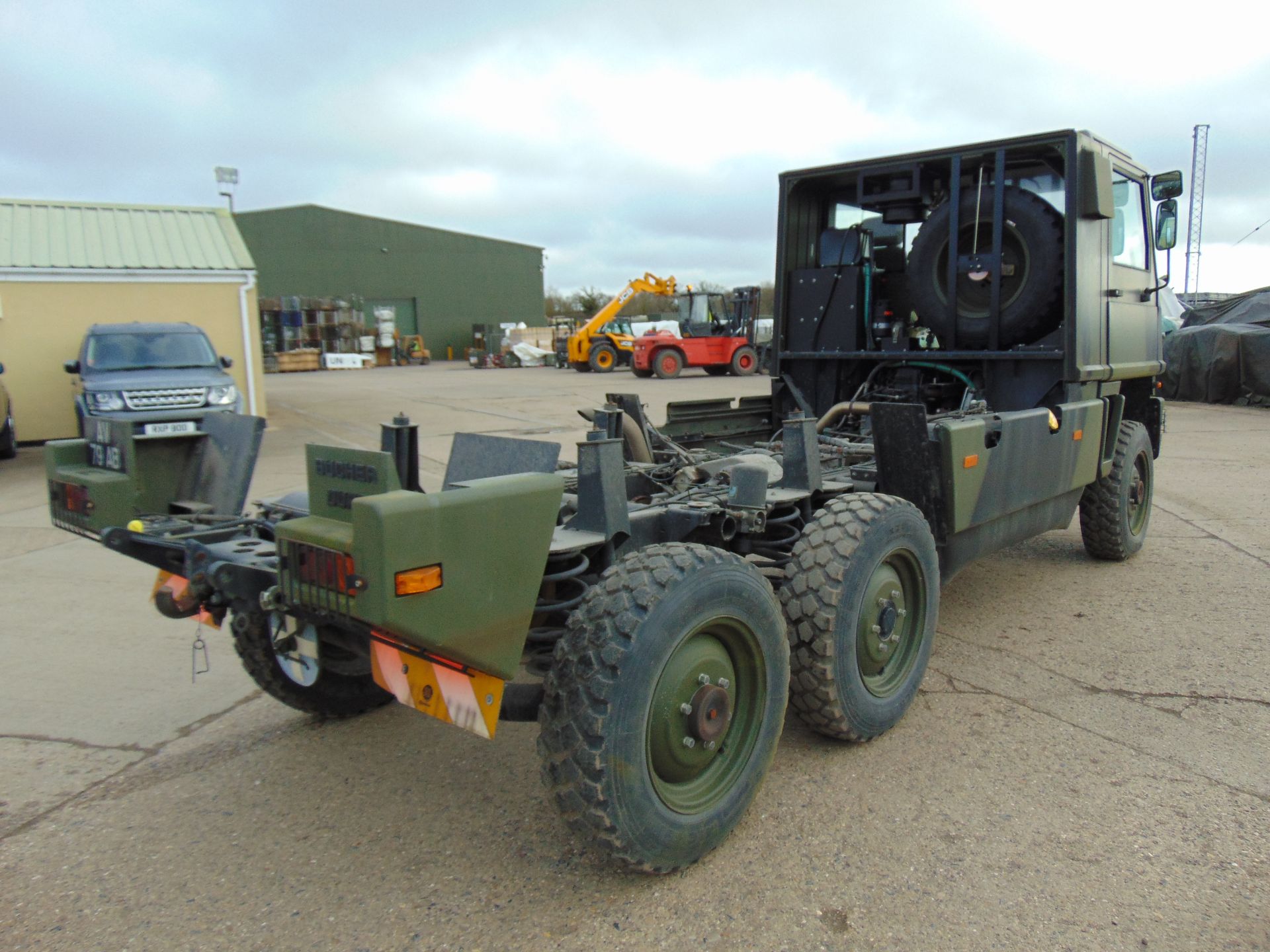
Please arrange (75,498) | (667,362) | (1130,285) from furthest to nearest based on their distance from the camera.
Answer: (667,362)
(1130,285)
(75,498)

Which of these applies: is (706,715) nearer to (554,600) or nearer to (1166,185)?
(554,600)

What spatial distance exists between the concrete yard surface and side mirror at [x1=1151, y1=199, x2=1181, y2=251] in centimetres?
246

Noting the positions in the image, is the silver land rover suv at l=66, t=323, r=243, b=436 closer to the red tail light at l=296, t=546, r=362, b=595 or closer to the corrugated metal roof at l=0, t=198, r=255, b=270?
the corrugated metal roof at l=0, t=198, r=255, b=270

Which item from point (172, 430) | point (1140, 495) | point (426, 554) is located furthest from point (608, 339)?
point (426, 554)

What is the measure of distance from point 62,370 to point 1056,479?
15.0m

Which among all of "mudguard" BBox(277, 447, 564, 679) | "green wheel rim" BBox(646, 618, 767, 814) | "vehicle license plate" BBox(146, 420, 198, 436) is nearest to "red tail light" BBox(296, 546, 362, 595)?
"mudguard" BBox(277, 447, 564, 679)

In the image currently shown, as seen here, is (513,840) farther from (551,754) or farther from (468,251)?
(468,251)

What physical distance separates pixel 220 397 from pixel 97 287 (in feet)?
15.9

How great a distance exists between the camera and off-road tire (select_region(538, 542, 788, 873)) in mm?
2441

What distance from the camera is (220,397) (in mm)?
11602

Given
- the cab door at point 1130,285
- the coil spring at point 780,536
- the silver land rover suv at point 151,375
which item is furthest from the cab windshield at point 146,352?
the cab door at point 1130,285

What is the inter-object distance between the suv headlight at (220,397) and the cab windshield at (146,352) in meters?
0.83

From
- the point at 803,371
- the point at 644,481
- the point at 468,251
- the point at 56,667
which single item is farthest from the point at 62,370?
the point at 468,251

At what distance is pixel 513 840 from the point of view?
2953 mm
